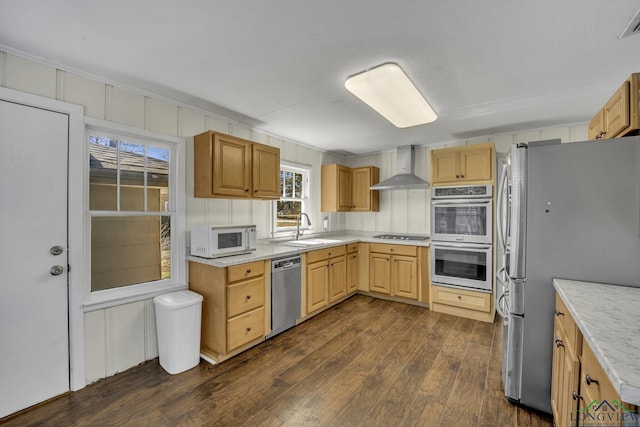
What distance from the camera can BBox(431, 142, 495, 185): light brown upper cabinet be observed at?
340cm

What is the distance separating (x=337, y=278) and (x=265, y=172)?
180 centimetres

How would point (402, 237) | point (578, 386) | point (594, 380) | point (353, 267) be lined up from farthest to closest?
point (402, 237) → point (353, 267) → point (578, 386) → point (594, 380)

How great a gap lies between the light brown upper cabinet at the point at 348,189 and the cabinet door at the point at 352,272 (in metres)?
0.85

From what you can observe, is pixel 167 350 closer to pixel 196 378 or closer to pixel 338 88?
pixel 196 378

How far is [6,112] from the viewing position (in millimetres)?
1805

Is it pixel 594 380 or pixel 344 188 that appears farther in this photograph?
pixel 344 188

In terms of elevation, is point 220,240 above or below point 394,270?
above

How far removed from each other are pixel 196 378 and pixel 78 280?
3.92ft

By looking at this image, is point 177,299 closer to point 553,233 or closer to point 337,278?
point 337,278

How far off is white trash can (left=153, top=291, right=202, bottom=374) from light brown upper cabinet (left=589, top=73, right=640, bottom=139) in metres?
3.38

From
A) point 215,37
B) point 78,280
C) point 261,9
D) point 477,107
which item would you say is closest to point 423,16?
point 261,9

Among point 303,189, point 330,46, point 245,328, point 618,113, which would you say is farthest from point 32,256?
point 618,113

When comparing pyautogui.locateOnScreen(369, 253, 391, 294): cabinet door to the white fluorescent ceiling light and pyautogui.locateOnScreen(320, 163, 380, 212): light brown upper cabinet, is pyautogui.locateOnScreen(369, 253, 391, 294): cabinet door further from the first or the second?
the white fluorescent ceiling light

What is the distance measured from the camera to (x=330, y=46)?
1758 mm
